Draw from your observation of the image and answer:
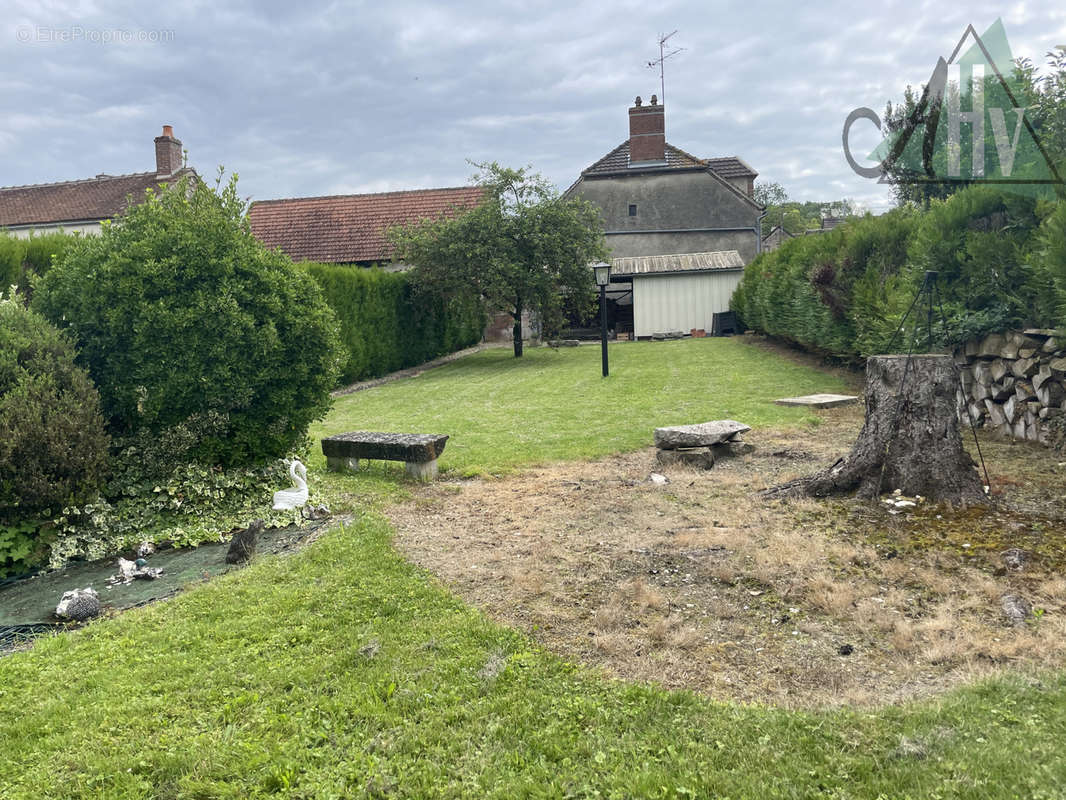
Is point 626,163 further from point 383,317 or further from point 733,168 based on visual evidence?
point 383,317

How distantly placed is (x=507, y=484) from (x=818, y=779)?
16.0 ft

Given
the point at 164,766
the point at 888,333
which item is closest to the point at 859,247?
the point at 888,333

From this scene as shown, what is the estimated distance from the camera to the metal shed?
88.1 ft

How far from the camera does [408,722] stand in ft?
9.36

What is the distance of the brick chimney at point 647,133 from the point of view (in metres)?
31.2

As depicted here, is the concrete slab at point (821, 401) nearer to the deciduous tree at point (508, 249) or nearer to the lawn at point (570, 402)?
the lawn at point (570, 402)

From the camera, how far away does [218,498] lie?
243 inches

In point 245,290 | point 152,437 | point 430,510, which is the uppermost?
point 245,290

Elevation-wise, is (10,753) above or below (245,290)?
A: below

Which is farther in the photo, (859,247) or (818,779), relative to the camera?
(859,247)

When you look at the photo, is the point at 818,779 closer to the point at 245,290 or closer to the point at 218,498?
the point at 218,498

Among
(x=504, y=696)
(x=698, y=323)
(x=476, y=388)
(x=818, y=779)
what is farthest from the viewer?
(x=698, y=323)

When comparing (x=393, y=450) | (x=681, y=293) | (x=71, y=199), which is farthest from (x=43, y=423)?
(x=71, y=199)

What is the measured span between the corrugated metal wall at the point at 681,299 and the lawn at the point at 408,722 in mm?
23696
